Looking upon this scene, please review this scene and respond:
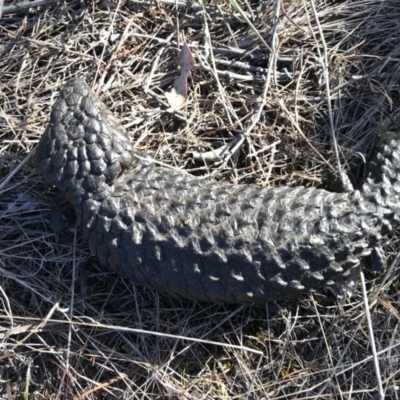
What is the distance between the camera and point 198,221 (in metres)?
3.13

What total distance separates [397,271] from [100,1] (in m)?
2.11

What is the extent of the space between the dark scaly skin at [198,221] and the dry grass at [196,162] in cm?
25

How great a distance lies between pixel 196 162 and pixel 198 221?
55 centimetres

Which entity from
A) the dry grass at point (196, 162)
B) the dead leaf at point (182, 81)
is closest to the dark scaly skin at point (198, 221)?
the dry grass at point (196, 162)

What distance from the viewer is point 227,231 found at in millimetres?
3102

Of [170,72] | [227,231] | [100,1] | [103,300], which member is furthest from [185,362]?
[100,1]

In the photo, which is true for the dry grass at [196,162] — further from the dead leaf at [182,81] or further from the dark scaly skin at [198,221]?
the dark scaly skin at [198,221]

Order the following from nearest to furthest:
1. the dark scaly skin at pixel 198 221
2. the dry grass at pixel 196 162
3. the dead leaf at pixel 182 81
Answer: the dark scaly skin at pixel 198 221
the dry grass at pixel 196 162
the dead leaf at pixel 182 81

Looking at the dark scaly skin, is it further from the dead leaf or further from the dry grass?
the dead leaf

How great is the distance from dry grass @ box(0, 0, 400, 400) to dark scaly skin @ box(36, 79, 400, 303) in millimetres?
251

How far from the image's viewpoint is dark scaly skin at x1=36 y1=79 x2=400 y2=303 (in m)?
3.10

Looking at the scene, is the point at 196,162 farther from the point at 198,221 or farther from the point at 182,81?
the point at 198,221

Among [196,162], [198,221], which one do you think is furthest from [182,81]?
[198,221]

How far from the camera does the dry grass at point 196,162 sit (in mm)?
3295
